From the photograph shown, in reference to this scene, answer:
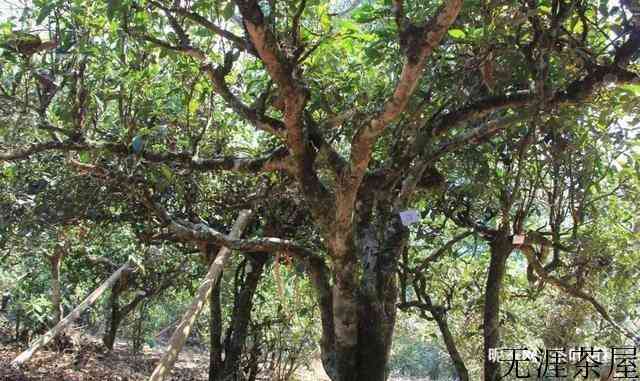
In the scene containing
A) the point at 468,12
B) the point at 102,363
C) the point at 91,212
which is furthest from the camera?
the point at 102,363

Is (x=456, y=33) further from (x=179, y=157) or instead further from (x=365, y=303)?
(x=179, y=157)

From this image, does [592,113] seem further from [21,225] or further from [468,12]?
[21,225]

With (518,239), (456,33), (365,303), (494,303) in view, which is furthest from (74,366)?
(456,33)

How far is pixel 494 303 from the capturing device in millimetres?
5422

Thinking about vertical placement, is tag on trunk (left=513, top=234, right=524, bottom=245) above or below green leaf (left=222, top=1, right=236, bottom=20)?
below

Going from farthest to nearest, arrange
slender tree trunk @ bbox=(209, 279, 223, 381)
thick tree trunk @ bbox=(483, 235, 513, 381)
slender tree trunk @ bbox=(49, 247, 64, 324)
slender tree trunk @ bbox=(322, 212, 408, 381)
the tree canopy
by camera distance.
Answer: slender tree trunk @ bbox=(49, 247, 64, 324), slender tree trunk @ bbox=(209, 279, 223, 381), thick tree trunk @ bbox=(483, 235, 513, 381), slender tree trunk @ bbox=(322, 212, 408, 381), the tree canopy

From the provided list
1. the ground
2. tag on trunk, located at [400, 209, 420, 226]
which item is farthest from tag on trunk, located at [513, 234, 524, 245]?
the ground

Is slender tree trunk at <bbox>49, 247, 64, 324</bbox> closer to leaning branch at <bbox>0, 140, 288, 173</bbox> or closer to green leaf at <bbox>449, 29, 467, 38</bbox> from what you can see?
leaning branch at <bbox>0, 140, 288, 173</bbox>

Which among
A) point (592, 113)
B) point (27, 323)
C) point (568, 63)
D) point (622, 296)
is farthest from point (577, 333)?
point (27, 323)

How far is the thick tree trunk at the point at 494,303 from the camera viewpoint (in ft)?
17.3

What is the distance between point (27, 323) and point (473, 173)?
25.1 ft

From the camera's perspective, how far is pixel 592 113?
3.98 meters

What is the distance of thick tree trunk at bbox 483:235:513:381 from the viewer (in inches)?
208

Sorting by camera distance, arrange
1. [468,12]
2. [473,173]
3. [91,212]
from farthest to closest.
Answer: [91,212]
[473,173]
[468,12]
